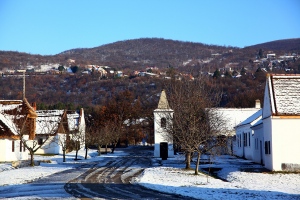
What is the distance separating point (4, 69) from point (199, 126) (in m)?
162

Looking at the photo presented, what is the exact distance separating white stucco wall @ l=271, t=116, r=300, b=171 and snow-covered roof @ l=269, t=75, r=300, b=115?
2.36 feet

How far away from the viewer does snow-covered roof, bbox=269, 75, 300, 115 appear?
33.8 meters

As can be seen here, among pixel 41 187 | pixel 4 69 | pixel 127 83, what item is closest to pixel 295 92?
pixel 41 187

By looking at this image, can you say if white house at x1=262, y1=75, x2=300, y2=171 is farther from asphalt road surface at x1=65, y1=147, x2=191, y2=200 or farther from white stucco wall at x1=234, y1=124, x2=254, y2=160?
white stucco wall at x1=234, y1=124, x2=254, y2=160

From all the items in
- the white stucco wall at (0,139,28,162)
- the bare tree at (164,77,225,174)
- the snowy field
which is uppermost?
the bare tree at (164,77,225,174)

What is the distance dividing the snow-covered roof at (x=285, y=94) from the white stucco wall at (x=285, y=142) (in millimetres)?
718

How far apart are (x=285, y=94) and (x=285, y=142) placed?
392 centimetres

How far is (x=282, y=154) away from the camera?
33.3 meters

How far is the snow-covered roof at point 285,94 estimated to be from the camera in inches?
1332

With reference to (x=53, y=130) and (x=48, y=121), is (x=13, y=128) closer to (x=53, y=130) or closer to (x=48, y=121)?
(x=53, y=130)

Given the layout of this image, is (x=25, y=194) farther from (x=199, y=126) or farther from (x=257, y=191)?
(x=199, y=126)

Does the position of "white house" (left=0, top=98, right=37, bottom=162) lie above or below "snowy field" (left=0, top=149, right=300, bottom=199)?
above

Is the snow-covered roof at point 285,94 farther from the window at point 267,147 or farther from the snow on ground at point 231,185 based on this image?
the snow on ground at point 231,185

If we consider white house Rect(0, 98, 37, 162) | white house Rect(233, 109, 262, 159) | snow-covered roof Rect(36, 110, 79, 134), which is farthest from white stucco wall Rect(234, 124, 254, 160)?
snow-covered roof Rect(36, 110, 79, 134)
